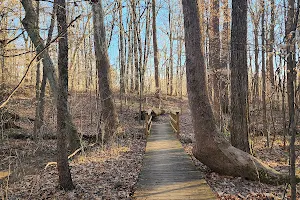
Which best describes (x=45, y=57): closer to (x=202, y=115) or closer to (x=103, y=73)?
(x=103, y=73)

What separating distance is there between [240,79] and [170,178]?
3110 mm

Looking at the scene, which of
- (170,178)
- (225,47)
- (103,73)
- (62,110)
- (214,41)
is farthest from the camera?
(225,47)

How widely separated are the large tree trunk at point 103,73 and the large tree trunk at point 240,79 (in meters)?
5.81

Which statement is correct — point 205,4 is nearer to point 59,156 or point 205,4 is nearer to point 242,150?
point 242,150

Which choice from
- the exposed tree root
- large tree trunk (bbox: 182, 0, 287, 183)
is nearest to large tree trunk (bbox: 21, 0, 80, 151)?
large tree trunk (bbox: 182, 0, 287, 183)

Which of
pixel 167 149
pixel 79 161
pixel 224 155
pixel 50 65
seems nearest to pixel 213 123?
pixel 224 155

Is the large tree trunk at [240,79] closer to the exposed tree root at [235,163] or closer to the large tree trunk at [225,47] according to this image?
the exposed tree root at [235,163]

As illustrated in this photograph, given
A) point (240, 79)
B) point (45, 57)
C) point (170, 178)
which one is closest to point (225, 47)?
point (240, 79)

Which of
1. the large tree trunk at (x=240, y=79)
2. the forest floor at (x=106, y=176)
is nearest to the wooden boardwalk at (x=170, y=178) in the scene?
the forest floor at (x=106, y=176)

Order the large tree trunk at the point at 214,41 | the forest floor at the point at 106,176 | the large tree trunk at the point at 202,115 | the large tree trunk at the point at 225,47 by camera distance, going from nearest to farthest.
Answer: the forest floor at the point at 106,176
the large tree trunk at the point at 202,115
the large tree trunk at the point at 214,41
the large tree trunk at the point at 225,47

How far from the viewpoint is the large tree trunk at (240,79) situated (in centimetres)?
633

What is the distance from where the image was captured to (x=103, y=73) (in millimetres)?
10648

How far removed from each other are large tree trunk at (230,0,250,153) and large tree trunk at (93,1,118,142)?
5.81 meters

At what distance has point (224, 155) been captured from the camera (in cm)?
569
